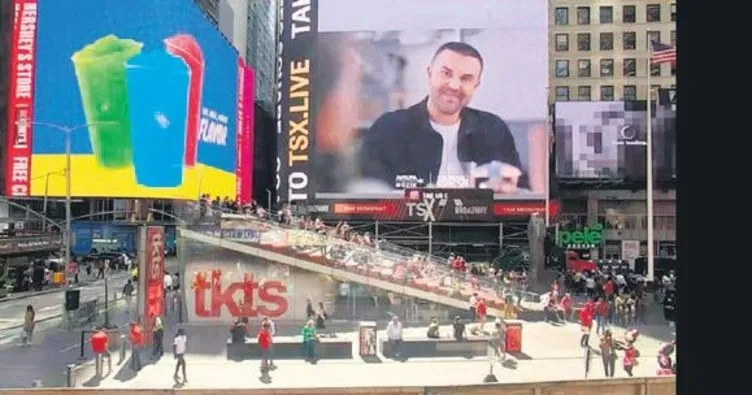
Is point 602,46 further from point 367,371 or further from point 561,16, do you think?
point 367,371

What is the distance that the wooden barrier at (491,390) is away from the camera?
1353 centimetres

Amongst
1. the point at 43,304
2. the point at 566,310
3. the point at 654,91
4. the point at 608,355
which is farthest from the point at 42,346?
the point at 654,91

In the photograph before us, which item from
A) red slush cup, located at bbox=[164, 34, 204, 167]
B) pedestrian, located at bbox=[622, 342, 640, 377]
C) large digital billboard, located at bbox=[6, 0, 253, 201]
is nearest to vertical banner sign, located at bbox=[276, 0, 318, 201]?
red slush cup, located at bbox=[164, 34, 204, 167]

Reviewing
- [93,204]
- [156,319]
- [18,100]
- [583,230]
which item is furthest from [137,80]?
[156,319]

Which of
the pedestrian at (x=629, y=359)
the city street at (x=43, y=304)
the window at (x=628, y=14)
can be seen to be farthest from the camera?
the window at (x=628, y=14)

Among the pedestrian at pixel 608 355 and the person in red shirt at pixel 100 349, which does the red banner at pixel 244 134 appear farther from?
the pedestrian at pixel 608 355

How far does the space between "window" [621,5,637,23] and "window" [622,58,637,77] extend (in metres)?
3.41

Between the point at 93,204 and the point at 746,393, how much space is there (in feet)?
228

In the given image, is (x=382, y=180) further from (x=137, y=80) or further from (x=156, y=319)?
(x=156, y=319)

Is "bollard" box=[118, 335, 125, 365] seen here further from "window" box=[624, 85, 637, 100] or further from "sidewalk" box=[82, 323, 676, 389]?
"window" box=[624, 85, 637, 100]

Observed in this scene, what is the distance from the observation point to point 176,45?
189ft

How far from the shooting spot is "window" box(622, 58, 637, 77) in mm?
69438

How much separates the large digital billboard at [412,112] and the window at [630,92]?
610 inches

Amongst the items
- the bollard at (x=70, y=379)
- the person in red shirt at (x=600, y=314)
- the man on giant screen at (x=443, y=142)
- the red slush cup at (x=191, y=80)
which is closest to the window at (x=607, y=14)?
the man on giant screen at (x=443, y=142)
